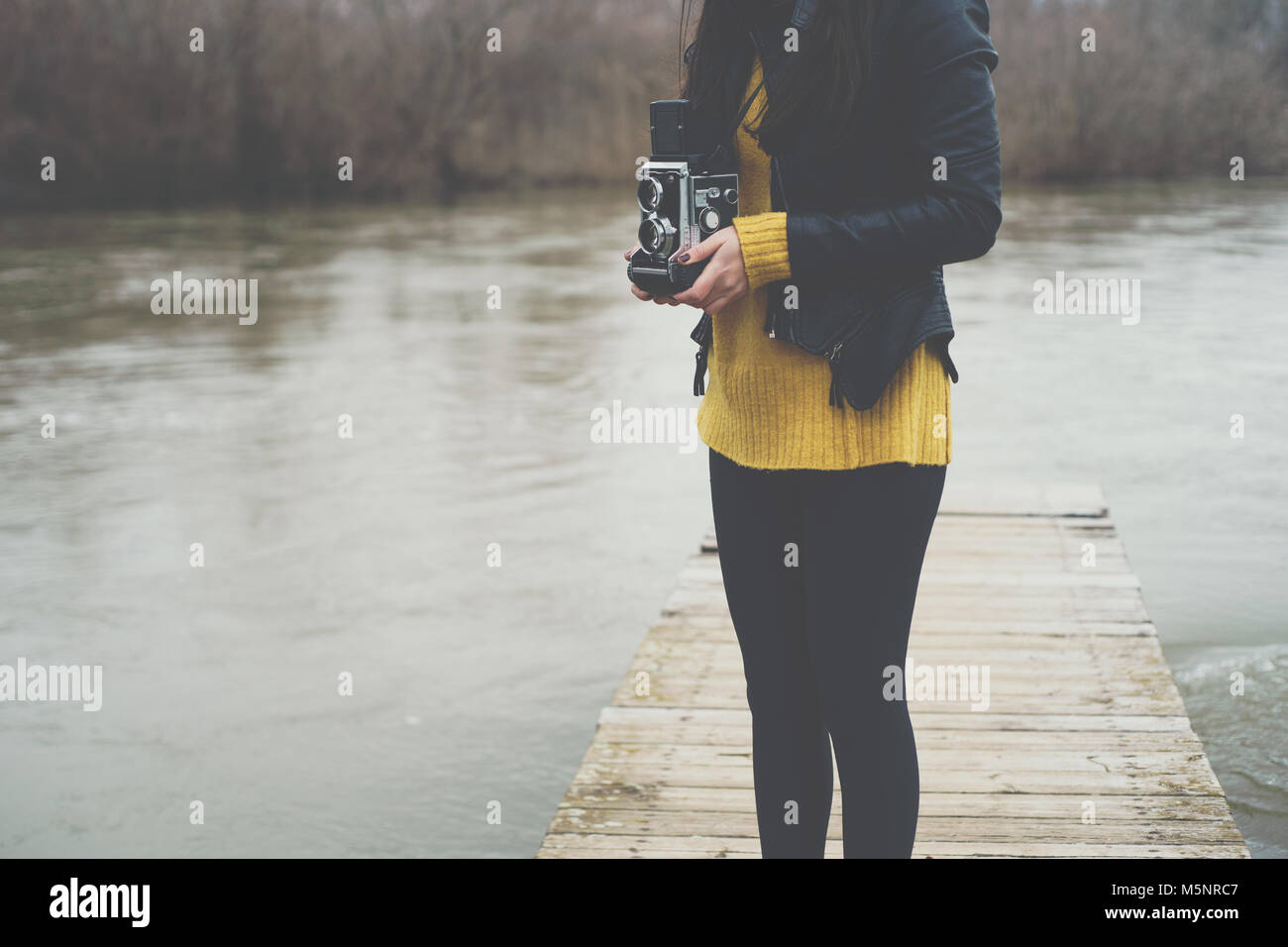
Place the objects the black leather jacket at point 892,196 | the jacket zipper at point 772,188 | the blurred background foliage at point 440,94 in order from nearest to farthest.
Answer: the black leather jacket at point 892,196, the jacket zipper at point 772,188, the blurred background foliage at point 440,94

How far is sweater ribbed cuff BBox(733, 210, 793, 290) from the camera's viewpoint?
160 centimetres

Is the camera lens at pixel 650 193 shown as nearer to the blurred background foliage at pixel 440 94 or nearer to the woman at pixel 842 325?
the woman at pixel 842 325

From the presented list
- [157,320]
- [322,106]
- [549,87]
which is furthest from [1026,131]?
[157,320]

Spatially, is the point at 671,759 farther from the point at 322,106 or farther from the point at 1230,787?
the point at 322,106

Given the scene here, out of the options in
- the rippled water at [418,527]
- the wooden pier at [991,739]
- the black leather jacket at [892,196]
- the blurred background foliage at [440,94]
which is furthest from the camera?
the blurred background foliage at [440,94]

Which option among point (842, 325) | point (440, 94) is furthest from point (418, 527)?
point (440, 94)

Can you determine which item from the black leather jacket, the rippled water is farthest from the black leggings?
the rippled water

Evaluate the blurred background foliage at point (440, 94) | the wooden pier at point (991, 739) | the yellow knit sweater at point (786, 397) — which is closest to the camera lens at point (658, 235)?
the yellow knit sweater at point (786, 397)

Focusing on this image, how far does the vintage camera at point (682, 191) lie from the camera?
1667 mm

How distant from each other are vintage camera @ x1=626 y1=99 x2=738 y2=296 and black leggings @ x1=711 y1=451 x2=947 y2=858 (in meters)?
0.26

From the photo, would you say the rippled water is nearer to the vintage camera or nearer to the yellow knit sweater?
the yellow knit sweater

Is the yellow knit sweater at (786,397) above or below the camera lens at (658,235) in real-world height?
below

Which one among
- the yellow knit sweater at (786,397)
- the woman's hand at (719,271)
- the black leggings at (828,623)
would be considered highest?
the woman's hand at (719,271)

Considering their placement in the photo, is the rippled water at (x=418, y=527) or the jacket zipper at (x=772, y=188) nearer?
the jacket zipper at (x=772, y=188)
